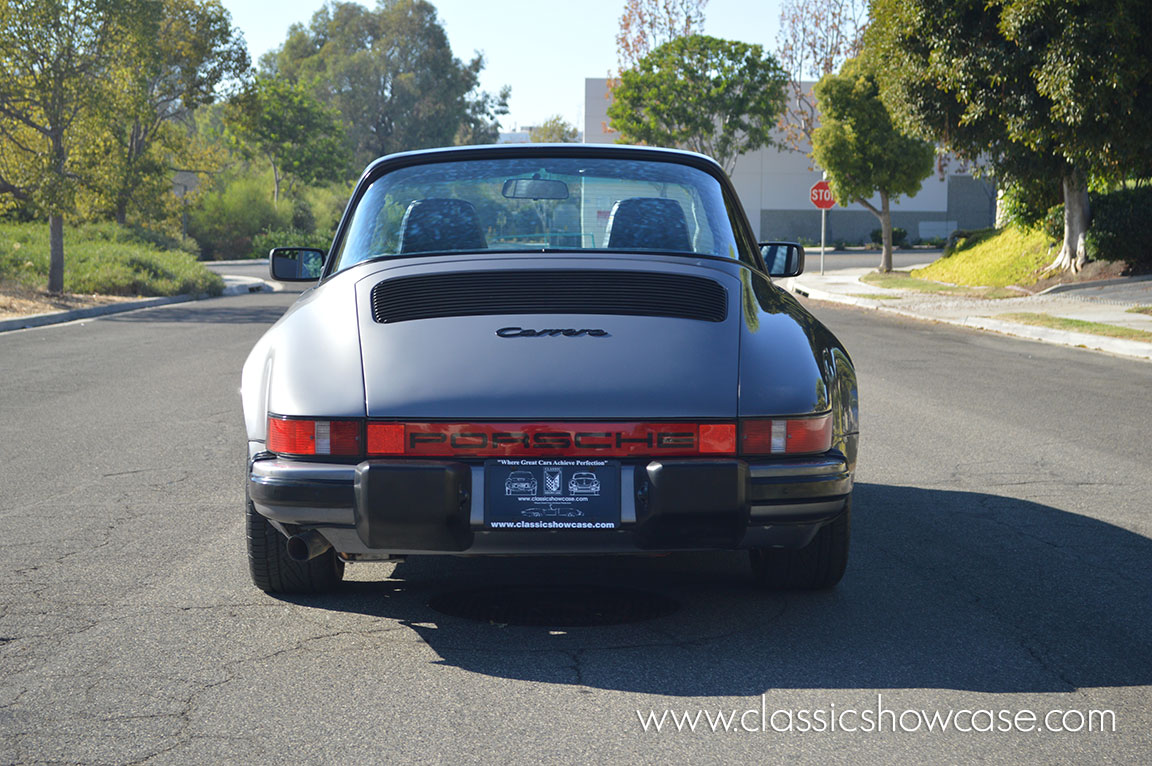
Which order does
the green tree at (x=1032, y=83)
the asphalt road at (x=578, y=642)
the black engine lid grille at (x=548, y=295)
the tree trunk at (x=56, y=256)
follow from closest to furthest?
the asphalt road at (x=578, y=642), the black engine lid grille at (x=548, y=295), the green tree at (x=1032, y=83), the tree trunk at (x=56, y=256)

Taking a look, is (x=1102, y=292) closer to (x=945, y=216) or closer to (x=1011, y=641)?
(x=1011, y=641)

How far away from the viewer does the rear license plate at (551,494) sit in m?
3.46

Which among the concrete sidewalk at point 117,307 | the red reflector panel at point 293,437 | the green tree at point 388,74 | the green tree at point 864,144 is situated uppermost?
the green tree at point 388,74

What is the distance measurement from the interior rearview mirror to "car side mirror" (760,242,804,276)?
1170 mm

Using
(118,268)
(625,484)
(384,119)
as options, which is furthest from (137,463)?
(384,119)

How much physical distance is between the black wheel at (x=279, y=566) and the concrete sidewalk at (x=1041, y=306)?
12.1 m

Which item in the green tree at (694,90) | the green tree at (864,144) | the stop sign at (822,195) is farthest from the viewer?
the green tree at (694,90)

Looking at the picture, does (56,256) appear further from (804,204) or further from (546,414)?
(804,204)

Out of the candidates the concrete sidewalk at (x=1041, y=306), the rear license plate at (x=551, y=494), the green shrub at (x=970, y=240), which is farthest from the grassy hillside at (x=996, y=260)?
the rear license plate at (x=551, y=494)

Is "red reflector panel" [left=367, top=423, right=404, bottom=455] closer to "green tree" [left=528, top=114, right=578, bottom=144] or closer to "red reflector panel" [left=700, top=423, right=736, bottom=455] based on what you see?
"red reflector panel" [left=700, top=423, right=736, bottom=455]

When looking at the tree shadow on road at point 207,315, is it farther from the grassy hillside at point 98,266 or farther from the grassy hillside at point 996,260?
the grassy hillside at point 996,260

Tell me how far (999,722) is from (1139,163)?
17.6 m

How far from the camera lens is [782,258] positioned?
541 centimetres

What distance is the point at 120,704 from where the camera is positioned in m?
3.30
